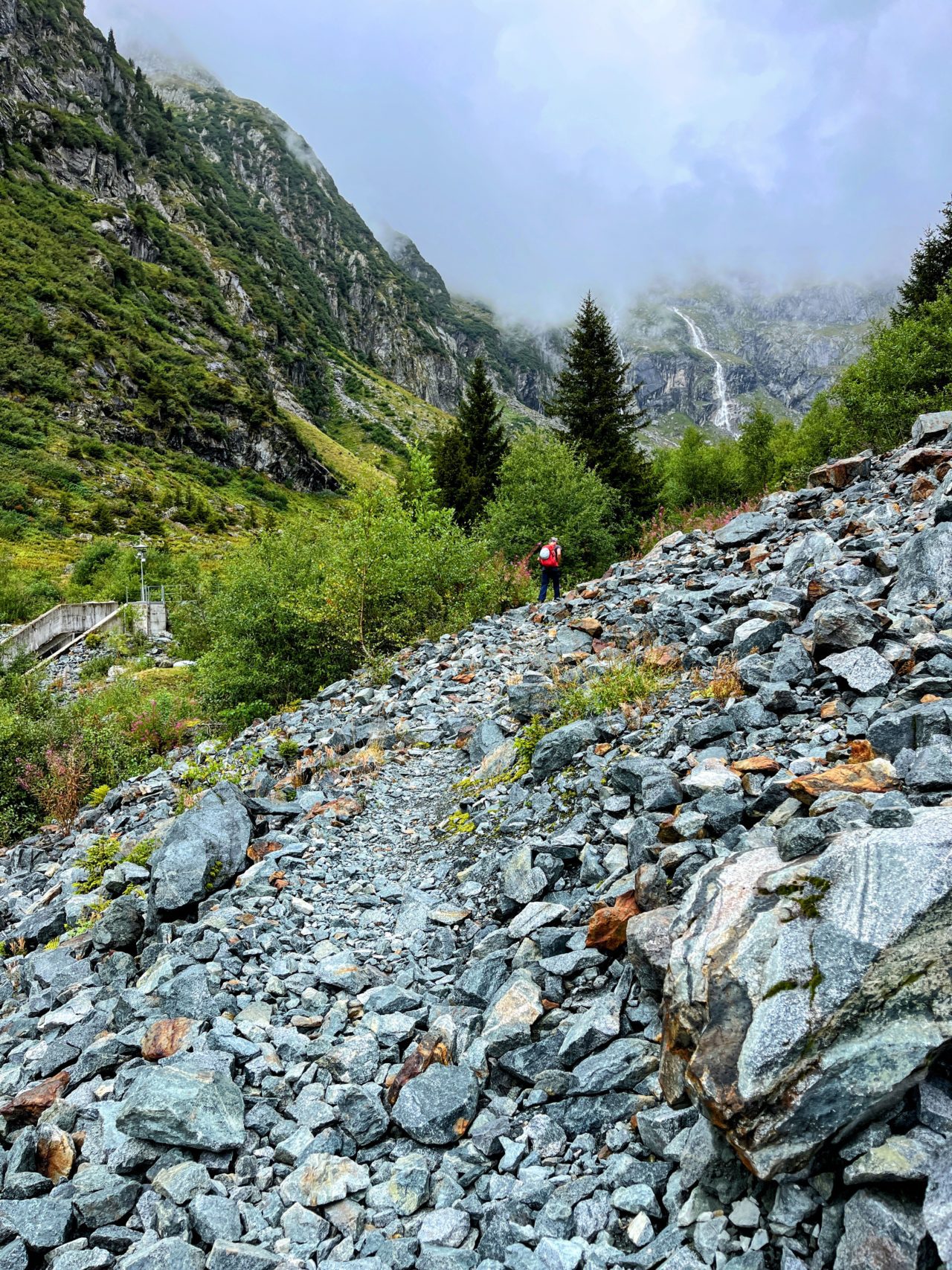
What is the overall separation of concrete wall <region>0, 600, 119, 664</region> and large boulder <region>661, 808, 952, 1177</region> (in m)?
41.6

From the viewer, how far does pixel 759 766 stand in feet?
16.8

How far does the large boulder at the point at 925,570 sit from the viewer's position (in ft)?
24.5

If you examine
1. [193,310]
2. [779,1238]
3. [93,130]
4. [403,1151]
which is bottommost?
[403,1151]

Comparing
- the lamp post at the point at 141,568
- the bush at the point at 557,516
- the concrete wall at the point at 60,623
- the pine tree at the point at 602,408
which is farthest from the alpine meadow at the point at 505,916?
the lamp post at the point at 141,568

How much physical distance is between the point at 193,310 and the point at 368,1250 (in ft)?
514

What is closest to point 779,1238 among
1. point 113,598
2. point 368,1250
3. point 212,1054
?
point 368,1250

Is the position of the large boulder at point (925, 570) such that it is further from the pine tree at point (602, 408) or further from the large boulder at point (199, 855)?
the pine tree at point (602, 408)

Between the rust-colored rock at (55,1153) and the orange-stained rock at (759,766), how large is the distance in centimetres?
516

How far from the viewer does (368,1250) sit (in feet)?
10.4

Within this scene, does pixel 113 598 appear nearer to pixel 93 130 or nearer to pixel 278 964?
pixel 278 964

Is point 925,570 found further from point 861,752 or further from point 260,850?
point 260,850

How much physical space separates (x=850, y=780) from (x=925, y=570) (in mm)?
5017

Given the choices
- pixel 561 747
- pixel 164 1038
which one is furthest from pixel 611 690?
pixel 164 1038

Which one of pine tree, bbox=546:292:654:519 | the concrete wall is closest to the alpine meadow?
pine tree, bbox=546:292:654:519
